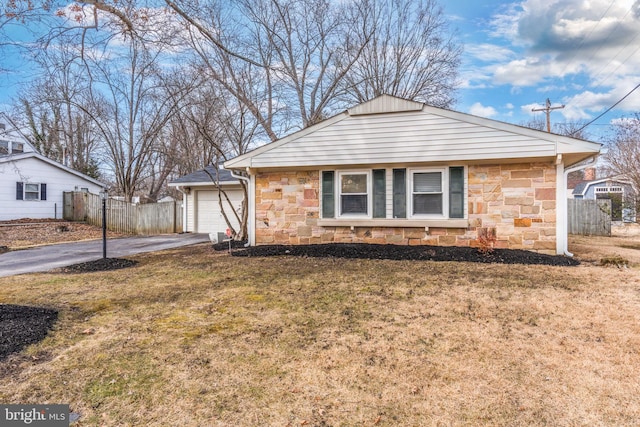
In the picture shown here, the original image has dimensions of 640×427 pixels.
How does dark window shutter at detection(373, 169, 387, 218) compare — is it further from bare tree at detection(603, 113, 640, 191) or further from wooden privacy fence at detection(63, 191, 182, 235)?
bare tree at detection(603, 113, 640, 191)

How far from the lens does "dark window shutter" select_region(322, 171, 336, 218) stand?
8828mm

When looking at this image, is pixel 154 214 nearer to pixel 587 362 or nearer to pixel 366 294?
pixel 366 294

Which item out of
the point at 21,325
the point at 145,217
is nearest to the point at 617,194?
the point at 21,325

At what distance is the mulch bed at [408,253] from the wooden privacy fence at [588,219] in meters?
9.65

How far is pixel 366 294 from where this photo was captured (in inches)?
187

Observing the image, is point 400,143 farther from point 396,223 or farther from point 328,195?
point 328,195

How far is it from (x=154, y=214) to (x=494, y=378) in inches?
621

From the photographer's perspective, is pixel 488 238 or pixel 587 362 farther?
pixel 488 238

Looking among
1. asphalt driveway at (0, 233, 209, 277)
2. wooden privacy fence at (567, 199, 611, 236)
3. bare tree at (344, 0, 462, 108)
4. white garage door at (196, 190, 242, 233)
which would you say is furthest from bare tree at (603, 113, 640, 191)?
asphalt driveway at (0, 233, 209, 277)

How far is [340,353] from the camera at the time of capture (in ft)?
9.81

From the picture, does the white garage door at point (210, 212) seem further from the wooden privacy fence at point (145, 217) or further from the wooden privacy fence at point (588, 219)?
the wooden privacy fence at point (588, 219)

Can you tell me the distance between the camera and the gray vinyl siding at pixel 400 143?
24.1ft

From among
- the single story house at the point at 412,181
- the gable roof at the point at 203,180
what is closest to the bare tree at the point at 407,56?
the gable roof at the point at 203,180

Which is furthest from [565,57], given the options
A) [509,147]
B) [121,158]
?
[121,158]
